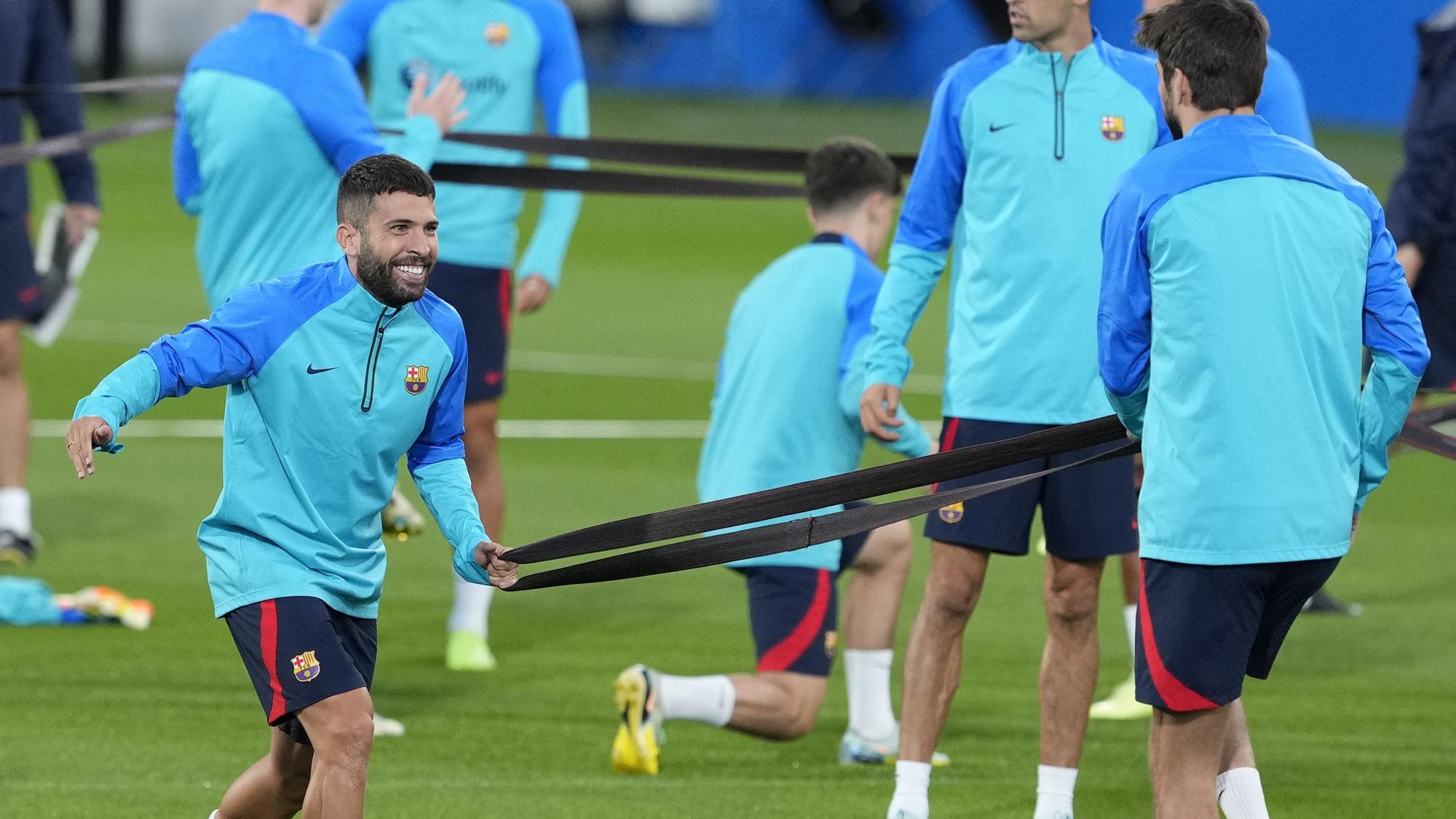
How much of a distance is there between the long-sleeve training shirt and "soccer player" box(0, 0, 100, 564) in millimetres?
2293

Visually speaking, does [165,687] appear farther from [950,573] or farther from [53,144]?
[950,573]

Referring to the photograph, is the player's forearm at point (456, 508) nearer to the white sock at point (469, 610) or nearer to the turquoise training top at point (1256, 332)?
the turquoise training top at point (1256, 332)

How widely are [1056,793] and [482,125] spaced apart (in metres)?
3.45

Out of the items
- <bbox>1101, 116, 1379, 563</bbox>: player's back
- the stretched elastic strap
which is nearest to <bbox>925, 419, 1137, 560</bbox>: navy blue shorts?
the stretched elastic strap

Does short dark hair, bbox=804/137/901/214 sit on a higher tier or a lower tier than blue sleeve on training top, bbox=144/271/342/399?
lower

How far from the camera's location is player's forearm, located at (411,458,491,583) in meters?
4.41

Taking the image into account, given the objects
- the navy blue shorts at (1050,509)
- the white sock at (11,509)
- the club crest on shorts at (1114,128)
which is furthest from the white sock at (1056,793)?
the white sock at (11,509)

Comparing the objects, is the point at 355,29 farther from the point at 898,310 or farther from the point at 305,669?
the point at 305,669

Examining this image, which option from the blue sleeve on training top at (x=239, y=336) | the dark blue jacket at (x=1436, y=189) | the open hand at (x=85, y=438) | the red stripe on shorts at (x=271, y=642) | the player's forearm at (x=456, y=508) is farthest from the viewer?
the dark blue jacket at (x=1436, y=189)

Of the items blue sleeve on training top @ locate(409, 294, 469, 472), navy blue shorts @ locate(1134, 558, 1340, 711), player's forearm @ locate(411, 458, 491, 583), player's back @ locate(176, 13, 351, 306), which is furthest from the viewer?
player's back @ locate(176, 13, 351, 306)

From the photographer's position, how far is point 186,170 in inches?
259

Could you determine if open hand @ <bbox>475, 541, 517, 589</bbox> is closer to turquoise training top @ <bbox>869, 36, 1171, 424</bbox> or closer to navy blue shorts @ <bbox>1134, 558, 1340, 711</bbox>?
navy blue shorts @ <bbox>1134, 558, 1340, 711</bbox>

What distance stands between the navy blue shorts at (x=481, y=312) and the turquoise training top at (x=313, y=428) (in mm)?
2909

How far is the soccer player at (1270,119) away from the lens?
17.9 feet
